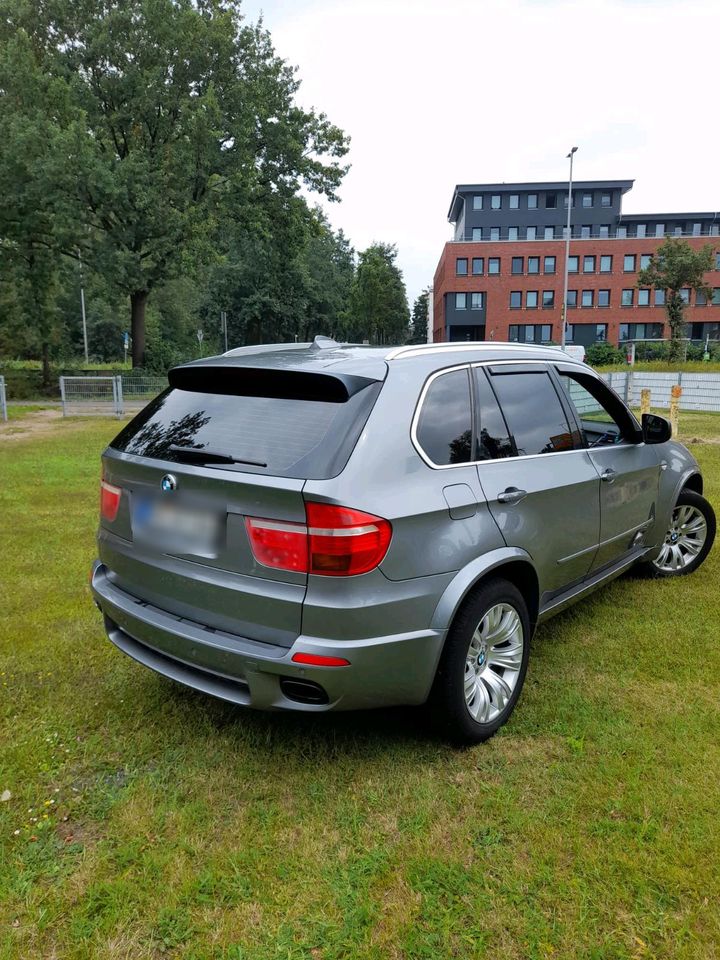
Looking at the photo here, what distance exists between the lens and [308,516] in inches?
94.0

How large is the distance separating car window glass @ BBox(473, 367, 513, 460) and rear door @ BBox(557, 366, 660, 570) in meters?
0.80

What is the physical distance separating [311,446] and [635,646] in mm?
2637

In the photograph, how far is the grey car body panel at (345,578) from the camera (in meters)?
2.44

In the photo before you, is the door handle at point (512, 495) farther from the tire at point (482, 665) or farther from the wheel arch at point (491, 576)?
the tire at point (482, 665)

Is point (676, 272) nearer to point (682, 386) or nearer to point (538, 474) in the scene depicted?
point (682, 386)

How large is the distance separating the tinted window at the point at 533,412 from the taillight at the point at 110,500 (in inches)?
76.2

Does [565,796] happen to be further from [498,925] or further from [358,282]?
[358,282]

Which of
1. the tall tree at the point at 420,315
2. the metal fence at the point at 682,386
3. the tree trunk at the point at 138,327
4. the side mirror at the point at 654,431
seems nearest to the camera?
the side mirror at the point at 654,431

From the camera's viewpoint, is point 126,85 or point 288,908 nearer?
point 288,908

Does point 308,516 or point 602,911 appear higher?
point 308,516

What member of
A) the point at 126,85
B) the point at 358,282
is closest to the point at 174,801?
the point at 126,85

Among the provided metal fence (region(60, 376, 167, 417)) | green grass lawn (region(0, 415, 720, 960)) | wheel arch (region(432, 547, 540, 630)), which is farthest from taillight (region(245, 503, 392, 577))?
metal fence (region(60, 376, 167, 417))

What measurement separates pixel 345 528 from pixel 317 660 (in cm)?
50

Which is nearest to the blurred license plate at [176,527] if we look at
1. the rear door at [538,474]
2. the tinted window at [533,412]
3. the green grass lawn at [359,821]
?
the green grass lawn at [359,821]
